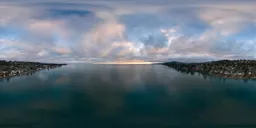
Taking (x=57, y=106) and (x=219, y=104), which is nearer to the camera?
(x=57, y=106)

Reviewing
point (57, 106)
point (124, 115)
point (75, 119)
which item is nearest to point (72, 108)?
point (57, 106)

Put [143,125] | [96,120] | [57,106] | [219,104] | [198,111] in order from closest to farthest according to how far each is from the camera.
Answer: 1. [143,125]
2. [96,120]
3. [198,111]
4. [57,106]
5. [219,104]

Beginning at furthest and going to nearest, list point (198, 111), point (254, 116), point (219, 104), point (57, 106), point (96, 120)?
point (219, 104), point (57, 106), point (198, 111), point (254, 116), point (96, 120)

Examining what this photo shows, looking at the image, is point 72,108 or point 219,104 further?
point 219,104

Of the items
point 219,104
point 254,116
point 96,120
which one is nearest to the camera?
point 96,120

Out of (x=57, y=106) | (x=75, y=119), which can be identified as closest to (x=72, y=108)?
(x=57, y=106)

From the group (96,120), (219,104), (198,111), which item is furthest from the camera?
(219,104)

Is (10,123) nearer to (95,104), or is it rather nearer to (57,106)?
(57,106)

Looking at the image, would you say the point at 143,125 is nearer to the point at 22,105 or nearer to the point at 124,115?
the point at 124,115
